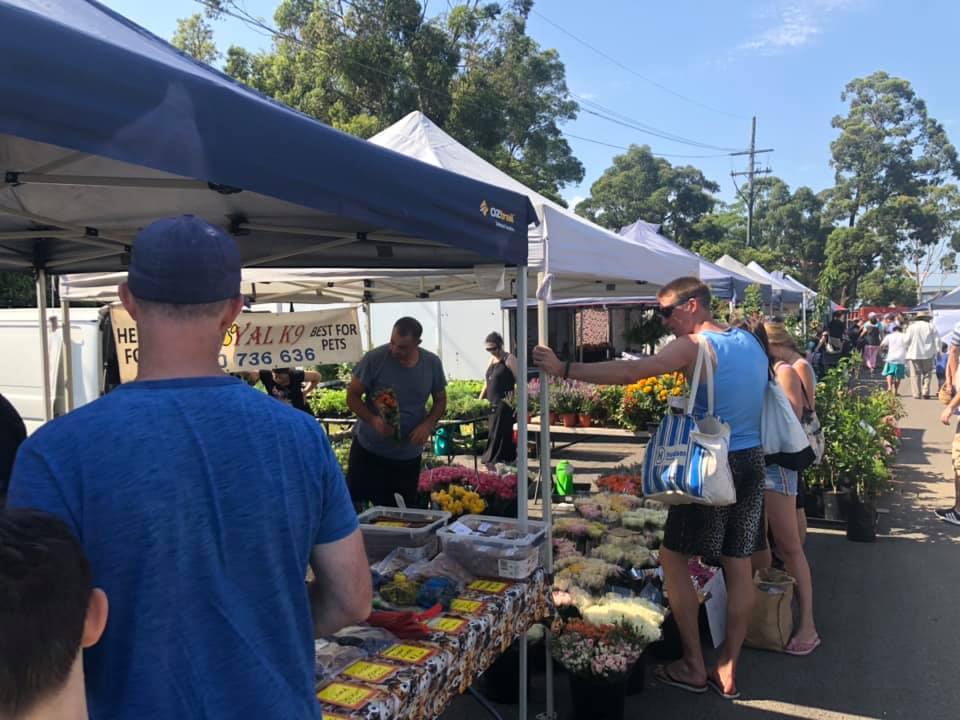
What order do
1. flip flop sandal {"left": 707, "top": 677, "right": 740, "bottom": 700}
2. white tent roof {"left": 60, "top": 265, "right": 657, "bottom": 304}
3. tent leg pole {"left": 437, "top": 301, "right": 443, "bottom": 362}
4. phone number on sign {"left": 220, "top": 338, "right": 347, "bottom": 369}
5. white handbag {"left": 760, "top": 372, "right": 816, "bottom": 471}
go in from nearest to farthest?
flip flop sandal {"left": 707, "top": 677, "right": 740, "bottom": 700}, white handbag {"left": 760, "top": 372, "right": 816, "bottom": 471}, white tent roof {"left": 60, "top": 265, "right": 657, "bottom": 304}, phone number on sign {"left": 220, "top": 338, "right": 347, "bottom": 369}, tent leg pole {"left": 437, "top": 301, "right": 443, "bottom": 362}

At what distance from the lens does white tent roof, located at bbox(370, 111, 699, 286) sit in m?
3.42

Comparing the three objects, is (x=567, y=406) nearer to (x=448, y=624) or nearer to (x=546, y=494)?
(x=546, y=494)

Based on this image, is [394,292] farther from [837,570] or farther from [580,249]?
[837,570]

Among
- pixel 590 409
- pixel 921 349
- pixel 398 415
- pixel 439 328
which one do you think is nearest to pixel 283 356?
pixel 398 415

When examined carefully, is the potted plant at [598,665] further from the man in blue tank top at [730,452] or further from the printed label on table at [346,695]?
the printed label on table at [346,695]

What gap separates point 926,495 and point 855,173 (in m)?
57.5

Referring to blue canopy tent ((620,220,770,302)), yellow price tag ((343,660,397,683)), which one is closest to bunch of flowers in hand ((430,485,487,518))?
yellow price tag ((343,660,397,683))

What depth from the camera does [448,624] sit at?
7.88 feet

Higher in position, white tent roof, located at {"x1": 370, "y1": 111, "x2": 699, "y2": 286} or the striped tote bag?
white tent roof, located at {"x1": 370, "y1": 111, "x2": 699, "y2": 286}

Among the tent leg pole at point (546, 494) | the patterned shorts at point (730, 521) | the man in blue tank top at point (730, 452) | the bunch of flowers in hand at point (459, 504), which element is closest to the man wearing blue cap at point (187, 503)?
the tent leg pole at point (546, 494)

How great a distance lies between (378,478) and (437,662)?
2626 mm

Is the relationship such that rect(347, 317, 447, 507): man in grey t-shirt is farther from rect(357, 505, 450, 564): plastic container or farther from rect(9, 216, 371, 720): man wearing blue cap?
rect(9, 216, 371, 720): man wearing blue cap

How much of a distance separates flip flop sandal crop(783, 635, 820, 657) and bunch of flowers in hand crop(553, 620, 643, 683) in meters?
1.39

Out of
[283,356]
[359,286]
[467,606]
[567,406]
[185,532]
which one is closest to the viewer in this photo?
[185,532]
